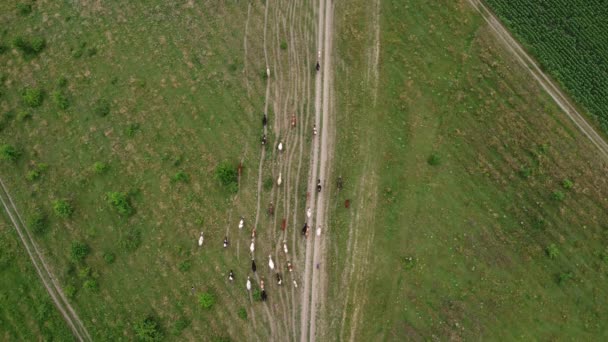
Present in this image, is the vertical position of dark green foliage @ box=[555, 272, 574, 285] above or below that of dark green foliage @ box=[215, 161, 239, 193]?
below

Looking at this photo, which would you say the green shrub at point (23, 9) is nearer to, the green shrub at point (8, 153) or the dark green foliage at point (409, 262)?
the green shrub at point (8, 153)

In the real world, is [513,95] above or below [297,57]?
below

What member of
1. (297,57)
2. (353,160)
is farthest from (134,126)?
(353,160)

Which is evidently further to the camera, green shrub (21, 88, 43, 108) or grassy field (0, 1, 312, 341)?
green shrub (21, 88, 43, 108)

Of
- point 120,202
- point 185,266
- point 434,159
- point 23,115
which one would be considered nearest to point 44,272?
point 120,202

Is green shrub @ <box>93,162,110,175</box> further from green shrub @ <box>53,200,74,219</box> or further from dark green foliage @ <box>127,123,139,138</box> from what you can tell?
green shrub @ <box>53,200,74,219</box>

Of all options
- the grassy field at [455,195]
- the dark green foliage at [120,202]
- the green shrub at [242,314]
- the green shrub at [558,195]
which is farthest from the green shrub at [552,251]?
the dark green foliage at [120,202]

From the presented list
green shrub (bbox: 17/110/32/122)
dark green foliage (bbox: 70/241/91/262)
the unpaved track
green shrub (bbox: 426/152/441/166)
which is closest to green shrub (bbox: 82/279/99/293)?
dark green foliage (bbox: 70/241/91/262)

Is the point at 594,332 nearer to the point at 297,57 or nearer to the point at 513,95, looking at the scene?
the point at 513,95

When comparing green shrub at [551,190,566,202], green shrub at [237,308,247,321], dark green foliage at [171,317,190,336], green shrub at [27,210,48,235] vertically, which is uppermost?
green shrub at [27,210,48,235]
